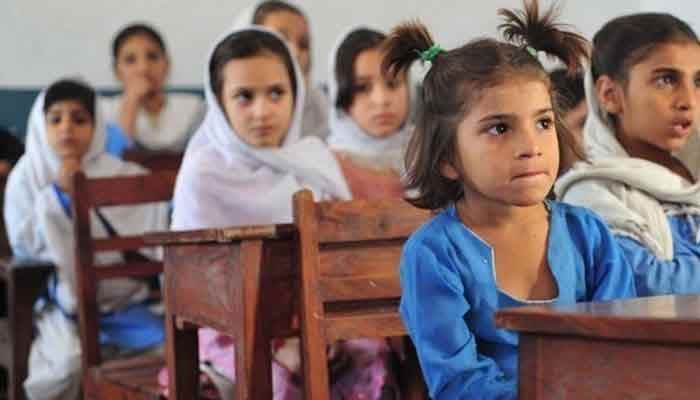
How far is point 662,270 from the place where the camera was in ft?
6.27

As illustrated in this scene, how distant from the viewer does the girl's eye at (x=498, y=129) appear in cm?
157

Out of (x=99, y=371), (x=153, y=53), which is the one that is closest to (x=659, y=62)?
(x=99, y=371)

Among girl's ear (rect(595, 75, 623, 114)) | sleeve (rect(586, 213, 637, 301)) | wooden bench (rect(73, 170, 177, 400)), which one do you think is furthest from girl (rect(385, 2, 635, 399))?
wooden bench (rect(73, 170, 177, 400))

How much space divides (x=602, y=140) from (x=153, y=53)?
2.93 m

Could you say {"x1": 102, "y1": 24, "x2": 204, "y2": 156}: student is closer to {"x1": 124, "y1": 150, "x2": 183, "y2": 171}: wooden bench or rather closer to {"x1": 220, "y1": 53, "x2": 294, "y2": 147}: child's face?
{"x1": 124, "y1": 150, "x2": 183, "y2": 171}: wooden bench

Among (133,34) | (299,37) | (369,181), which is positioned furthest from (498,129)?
(133,34)

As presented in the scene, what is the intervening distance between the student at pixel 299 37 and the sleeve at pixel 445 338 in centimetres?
223

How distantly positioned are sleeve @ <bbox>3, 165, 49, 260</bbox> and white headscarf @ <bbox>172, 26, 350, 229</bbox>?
27.5 inches

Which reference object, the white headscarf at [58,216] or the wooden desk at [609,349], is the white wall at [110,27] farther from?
the wooden desk at [609,349]

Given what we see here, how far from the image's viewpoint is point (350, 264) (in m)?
2.02

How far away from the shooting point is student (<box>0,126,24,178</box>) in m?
4.20

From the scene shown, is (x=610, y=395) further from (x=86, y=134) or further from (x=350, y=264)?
(x=86, y=134)

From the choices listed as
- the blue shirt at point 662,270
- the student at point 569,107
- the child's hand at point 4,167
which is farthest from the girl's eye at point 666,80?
the child's hand at point 4,167

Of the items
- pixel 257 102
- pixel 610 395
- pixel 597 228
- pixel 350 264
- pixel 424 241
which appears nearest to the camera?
pixel 610 395
